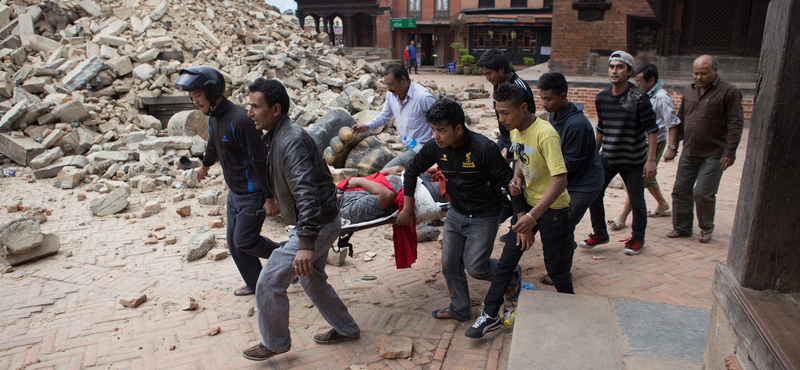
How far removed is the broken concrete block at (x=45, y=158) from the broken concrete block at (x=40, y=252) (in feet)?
12.8

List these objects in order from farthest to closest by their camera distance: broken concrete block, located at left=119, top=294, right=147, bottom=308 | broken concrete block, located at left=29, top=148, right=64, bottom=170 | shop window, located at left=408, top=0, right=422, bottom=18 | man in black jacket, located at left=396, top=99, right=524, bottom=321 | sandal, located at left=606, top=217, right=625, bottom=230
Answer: shop window, located at left=408, top=0, right=422, bottom=18 < broken concrete block, located at left=29, top=148, right=64, bottom=170 < sandal, located at left=606, top=217, right=625, bottom=230 < broken concrete block, located at left=119, top=294, right=147, bottom=308 < man in black jacket, located at left=396, top=99, right=524, bottom=321

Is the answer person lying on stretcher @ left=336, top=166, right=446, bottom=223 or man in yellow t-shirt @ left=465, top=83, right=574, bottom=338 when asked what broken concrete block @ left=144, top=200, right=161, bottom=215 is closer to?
person lying on stretcher @ left=336, top=166, right=446, bottom=223

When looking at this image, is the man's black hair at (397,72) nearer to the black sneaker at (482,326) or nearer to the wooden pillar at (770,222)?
the black sneaker at (482,326)

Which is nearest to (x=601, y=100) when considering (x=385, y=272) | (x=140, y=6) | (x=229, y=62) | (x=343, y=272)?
(x=385, y=272)

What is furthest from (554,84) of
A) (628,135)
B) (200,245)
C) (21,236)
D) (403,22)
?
(403,22)

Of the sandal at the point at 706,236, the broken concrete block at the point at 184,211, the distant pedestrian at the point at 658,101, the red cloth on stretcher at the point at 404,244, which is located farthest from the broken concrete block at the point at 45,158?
the sandal at the point at 706,236

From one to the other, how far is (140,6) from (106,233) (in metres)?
12.3

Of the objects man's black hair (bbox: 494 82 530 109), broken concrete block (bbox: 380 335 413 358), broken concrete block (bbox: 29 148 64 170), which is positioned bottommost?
broken concrete block (bbox: 380 335 413 358)

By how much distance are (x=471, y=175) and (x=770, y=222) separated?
1.71 m

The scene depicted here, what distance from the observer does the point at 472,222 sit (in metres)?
3.49

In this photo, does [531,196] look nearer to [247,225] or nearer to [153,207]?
[247,225]

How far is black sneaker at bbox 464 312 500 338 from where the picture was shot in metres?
3.45

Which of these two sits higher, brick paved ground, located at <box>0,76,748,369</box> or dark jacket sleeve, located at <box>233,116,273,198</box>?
dark jacket sleeve, located at <box>233,116,273,198</box>

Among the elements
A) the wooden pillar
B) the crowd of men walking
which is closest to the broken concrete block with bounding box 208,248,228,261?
the crowd of men walking
